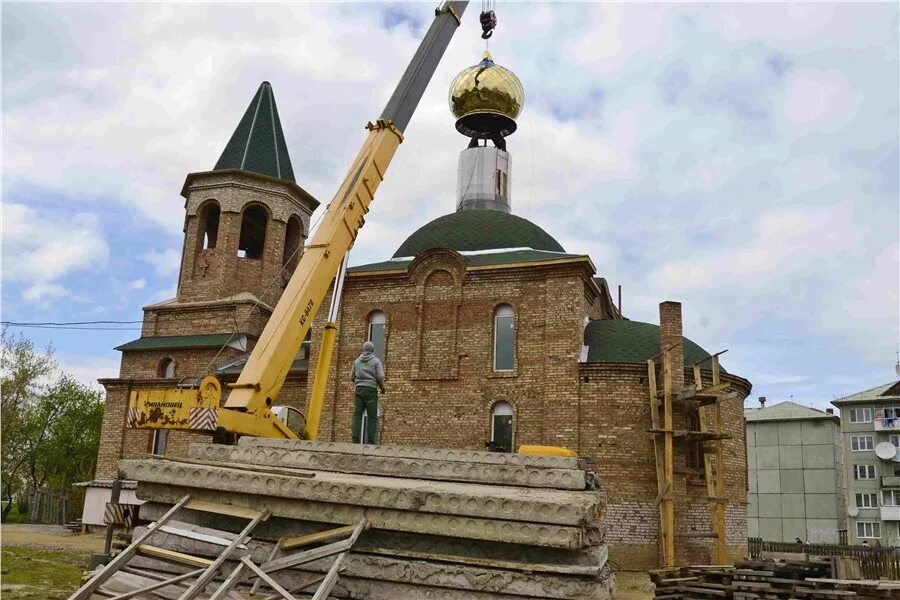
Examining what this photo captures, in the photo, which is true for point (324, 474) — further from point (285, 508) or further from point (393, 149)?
point (393, 149)

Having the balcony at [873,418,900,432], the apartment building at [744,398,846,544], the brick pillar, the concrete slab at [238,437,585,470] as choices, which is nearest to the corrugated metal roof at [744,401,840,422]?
the apartment building at [744,398,846,544]

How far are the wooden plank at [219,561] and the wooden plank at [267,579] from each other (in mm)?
126

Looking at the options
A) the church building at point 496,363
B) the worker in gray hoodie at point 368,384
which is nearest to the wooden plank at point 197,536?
the worker in gray hoodie at point 368,384

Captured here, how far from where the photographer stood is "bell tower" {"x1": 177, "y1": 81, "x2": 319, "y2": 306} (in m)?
24.0

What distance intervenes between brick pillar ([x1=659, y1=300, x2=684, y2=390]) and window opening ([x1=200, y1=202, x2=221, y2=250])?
1435 cm

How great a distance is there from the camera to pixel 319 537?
192 inches

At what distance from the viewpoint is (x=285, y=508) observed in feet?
16.7

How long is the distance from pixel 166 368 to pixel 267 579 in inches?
803

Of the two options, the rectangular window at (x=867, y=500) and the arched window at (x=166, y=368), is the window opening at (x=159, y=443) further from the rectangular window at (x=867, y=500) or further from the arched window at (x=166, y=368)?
the rectangular window at (x=867, y=500)

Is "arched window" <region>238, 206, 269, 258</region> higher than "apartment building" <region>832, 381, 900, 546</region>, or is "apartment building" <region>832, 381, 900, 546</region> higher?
"arched window" <region>238, 206, 269, 258</region>

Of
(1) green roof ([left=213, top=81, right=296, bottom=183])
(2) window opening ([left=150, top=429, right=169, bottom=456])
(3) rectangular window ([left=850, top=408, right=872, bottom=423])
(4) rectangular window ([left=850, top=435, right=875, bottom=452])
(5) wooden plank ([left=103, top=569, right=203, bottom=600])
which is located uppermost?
(1) green roof ([left=213, top=81, right=296, bottom=183])

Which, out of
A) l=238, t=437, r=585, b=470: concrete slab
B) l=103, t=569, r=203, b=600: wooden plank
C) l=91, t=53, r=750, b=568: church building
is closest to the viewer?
l=103, t=569, r=203, b=600: wooden plank

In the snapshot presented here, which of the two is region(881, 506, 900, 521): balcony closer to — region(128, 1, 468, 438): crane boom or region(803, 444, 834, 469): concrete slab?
region(803, 444, 834, 469): concrete slab

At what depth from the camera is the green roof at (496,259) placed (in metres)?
18.2
